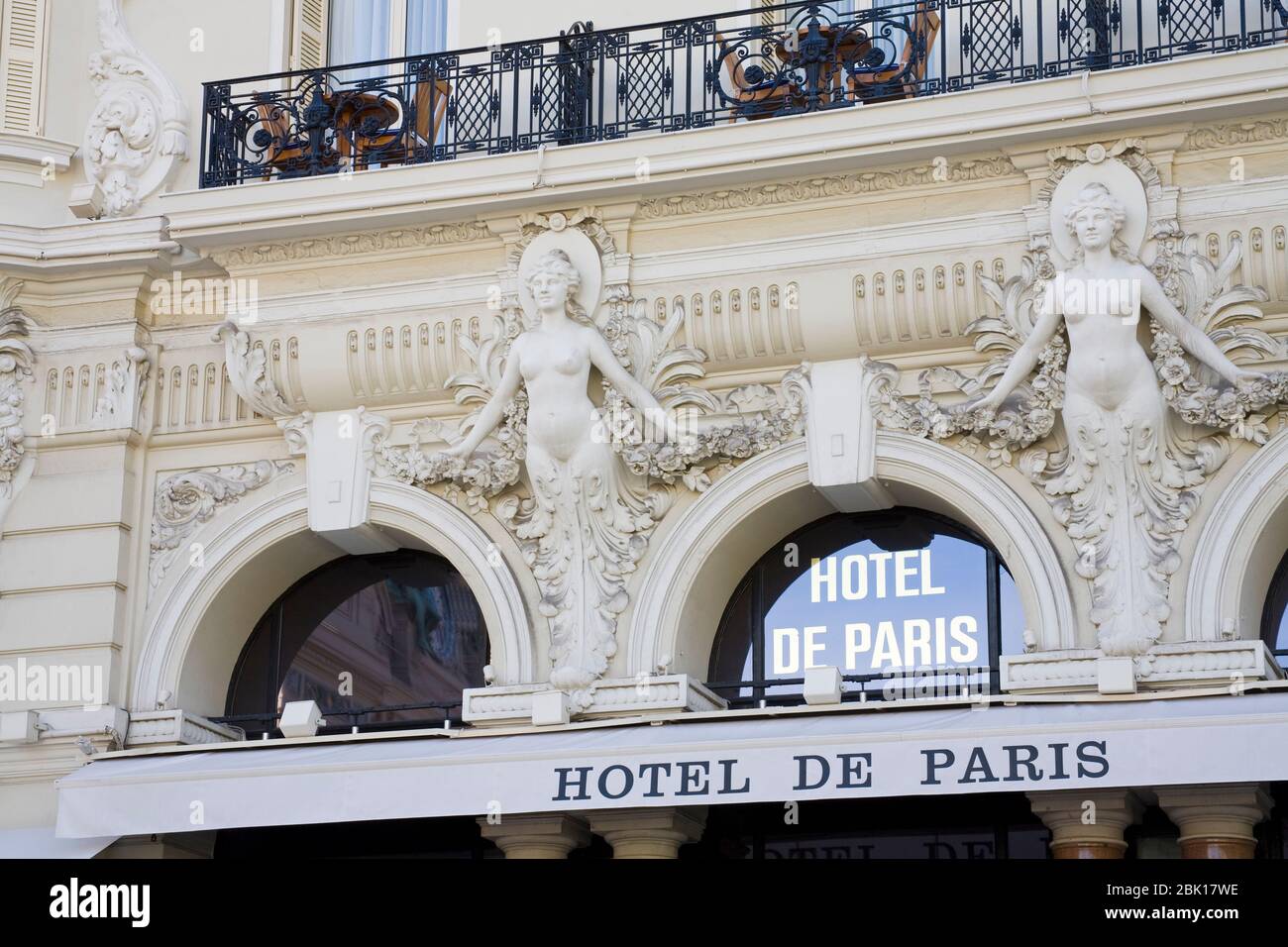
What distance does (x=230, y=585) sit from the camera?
13.0 meters

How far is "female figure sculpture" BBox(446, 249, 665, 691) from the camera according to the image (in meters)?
12.2

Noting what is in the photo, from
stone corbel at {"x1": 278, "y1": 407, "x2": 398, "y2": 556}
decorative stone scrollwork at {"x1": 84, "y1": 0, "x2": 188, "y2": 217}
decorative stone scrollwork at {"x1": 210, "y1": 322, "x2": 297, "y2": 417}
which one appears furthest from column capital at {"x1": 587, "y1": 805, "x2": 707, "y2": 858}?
decorative stone scrollwork at {"x1": 84, "y1": 0, "x2": 188, "y2": 217}

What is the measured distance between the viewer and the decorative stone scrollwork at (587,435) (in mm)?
12188

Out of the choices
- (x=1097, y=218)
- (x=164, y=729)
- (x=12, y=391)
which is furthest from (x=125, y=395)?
(x=1097, y=218)

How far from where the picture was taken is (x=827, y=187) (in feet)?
39.9

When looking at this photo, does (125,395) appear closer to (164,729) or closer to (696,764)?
(164,729)

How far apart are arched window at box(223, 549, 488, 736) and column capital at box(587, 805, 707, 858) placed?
4.37ft

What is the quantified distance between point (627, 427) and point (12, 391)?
11.5 ft

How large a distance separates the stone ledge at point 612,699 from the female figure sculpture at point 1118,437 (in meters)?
1.97

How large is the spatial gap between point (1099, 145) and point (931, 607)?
2.40 m

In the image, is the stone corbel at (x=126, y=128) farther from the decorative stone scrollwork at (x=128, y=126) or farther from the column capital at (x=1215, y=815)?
the column capital at (x=1215, y=815)

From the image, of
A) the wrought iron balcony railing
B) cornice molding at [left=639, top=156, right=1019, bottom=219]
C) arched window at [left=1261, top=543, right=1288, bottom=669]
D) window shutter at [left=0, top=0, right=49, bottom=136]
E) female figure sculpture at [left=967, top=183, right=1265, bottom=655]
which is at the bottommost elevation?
arched window at [left=1261, top=543, right=1288, bottom=669]

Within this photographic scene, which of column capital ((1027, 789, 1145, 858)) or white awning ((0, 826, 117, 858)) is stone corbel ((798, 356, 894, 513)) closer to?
column capital ((1027, 789, 1145, 858))
